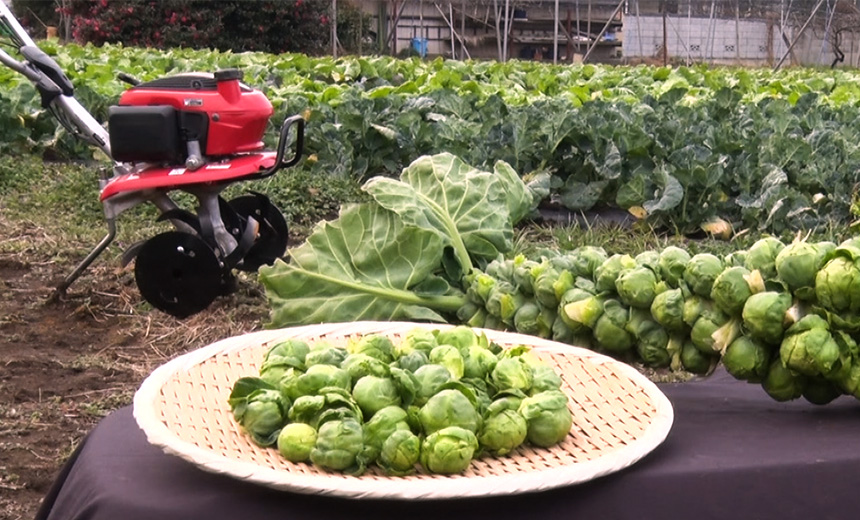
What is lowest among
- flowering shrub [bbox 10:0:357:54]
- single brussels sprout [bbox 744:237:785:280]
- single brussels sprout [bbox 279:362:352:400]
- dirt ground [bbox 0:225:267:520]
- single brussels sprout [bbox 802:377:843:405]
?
dirt ground [bbox 0:225:267:520]

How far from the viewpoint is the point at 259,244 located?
4.33m

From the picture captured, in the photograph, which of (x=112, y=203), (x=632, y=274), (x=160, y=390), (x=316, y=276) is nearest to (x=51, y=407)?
(x=112, y=203)

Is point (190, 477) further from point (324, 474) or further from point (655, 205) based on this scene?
point (655, 205)

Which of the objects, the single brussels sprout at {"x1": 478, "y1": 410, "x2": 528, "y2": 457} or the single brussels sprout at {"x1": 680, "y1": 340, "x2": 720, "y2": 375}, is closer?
the single brussels sprout at {"x1": 478, "y1": 410, "x2": 528, "y2": 457}

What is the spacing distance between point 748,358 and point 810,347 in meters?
0.11

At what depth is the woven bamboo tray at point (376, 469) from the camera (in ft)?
4.56

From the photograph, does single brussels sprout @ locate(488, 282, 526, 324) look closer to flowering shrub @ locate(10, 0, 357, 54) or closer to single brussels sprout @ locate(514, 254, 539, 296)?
single brussels sprout @ locate(514, 254, 539, 296)

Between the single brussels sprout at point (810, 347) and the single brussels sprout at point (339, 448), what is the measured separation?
28.5 inches

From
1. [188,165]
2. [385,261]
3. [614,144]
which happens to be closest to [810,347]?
[385,261]

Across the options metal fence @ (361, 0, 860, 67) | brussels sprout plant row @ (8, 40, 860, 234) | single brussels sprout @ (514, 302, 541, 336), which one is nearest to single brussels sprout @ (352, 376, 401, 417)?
single brussels sprout @ (514, 302, 541, 336)

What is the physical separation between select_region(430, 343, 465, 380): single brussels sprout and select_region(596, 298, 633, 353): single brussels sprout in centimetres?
44

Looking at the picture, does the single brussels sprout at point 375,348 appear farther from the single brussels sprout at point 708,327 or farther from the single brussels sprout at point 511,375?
the single brussels sprout at point 708,327

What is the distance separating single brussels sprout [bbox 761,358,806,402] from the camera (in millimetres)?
1791

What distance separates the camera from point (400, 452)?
4.78ft
